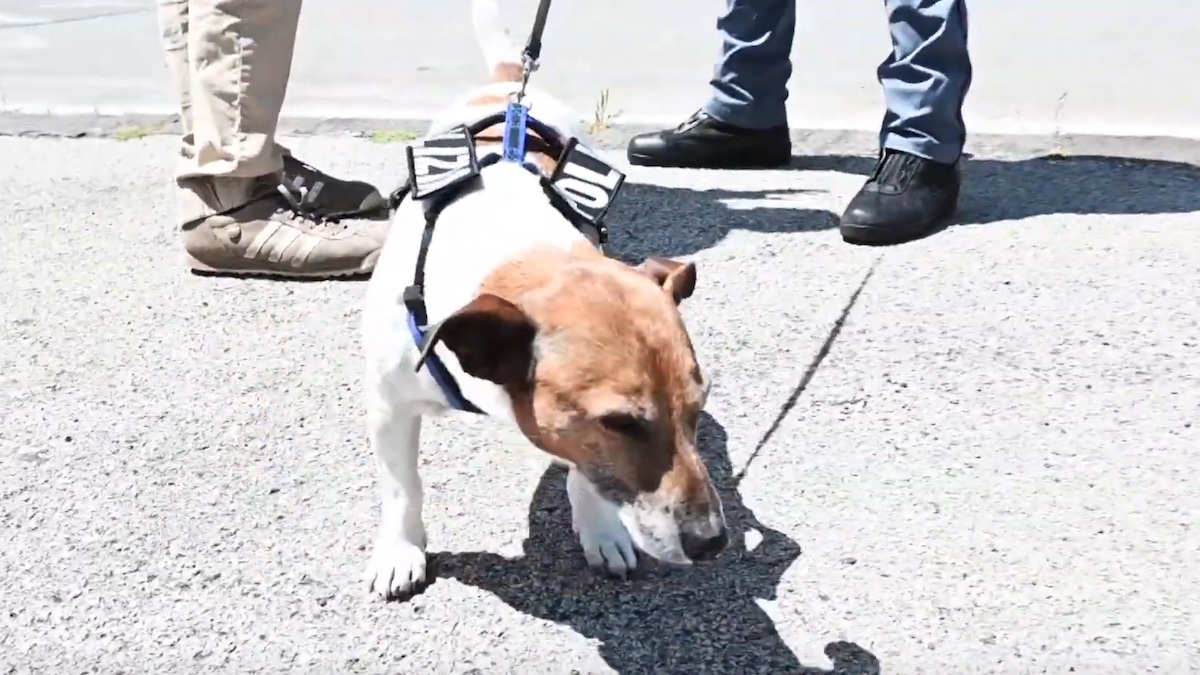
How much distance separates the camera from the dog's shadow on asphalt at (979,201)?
4.27m

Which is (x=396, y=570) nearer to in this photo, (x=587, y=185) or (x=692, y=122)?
(x=587, y=185)

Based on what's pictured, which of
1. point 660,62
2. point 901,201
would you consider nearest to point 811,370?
point 901,201

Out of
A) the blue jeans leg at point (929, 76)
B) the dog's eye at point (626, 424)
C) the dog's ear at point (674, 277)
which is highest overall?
the dog's ear at point (674, 277)

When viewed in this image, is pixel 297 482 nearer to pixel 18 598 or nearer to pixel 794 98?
pixel 18 598

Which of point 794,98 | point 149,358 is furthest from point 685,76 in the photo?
point 149,358

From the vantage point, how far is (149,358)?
3594mm

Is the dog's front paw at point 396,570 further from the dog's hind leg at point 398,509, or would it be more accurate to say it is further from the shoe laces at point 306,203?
the shoe laces at point 306,203

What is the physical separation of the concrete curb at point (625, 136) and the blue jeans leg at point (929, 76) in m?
0.84

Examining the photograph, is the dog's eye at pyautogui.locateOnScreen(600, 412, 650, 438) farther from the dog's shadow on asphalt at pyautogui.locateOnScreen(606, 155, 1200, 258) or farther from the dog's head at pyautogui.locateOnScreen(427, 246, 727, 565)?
the dog's shadow on asphalt at pyautogui.locateOnScreen(606, 155, 1200, 258)

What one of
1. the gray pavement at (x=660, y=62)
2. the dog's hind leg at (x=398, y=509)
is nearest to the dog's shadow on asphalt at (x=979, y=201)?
the gray pavement at (x=660, y=62)

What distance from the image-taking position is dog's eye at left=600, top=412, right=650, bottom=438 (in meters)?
1.96

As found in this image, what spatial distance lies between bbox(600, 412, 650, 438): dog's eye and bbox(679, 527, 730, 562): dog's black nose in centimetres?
17

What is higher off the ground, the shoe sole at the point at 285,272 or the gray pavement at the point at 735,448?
the gray pavement at the point at 735,448

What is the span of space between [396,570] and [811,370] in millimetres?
1282
